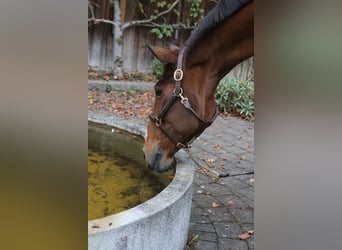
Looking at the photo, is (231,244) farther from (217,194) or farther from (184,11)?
(184,11)

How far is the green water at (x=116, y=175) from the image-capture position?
192 cm

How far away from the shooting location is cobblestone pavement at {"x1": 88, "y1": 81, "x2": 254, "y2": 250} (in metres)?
1.86

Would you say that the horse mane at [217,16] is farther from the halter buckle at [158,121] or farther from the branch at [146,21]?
the branch at [146,21]

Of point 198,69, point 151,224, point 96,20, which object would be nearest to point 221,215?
point 151,224

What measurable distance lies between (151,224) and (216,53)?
2.44ft

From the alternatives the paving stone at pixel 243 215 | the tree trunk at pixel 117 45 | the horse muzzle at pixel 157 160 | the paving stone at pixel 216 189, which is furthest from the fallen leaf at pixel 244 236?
the tree trunk at pixel 117 45

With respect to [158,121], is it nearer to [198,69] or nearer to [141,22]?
[198,69]

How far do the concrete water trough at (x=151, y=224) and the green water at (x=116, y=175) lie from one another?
15.8 inches

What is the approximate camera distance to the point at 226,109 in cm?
488

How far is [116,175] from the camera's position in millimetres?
2279

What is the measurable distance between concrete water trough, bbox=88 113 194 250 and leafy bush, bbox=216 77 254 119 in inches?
123
